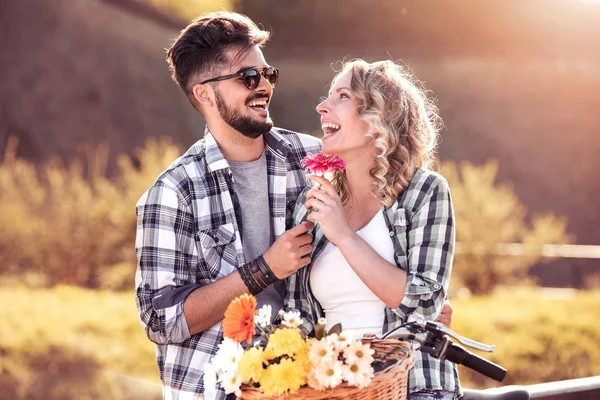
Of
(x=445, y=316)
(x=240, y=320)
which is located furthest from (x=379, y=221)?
(x=240, y=320)

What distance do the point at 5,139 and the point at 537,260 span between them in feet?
16.6

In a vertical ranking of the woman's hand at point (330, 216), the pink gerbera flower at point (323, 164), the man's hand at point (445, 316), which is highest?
the pink gerbera flower at point (323, 164)

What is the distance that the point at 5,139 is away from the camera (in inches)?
284

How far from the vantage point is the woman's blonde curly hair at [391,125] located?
2951 millimetres

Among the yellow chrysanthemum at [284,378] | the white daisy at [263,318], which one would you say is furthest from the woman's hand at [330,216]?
the yellow chrysanthemum at [284,378]

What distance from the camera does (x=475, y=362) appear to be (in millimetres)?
2014

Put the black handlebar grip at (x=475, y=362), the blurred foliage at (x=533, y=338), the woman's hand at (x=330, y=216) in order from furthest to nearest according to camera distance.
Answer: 1. the blurred foliage at (x=533, y=338)
2. the woman's hand at (x=330, y=216)
3. the black handlebar grip at (x=475, y=362)

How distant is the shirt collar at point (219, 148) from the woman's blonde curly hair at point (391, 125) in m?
0.47

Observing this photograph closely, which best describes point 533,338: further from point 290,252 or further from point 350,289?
point 290,252

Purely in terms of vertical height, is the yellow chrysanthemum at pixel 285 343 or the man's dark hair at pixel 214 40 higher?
the man's dark hair at pixel 214 40

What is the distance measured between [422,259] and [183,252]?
38.3 inches

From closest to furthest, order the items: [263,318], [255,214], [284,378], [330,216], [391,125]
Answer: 1. [284,378]
2. [263,318]
3. [330,216]
4. [391,125]
5. [255,214]

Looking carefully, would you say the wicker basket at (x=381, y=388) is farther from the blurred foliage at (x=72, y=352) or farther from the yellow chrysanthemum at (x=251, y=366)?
the blurred foliage at (x=72, y=352)

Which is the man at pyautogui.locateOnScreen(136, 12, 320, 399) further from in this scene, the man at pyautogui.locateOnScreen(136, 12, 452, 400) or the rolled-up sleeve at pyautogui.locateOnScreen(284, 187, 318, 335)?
the rolled-up sleeve at pyautogui.locateOnScreen(284, 187, 318, 335)
